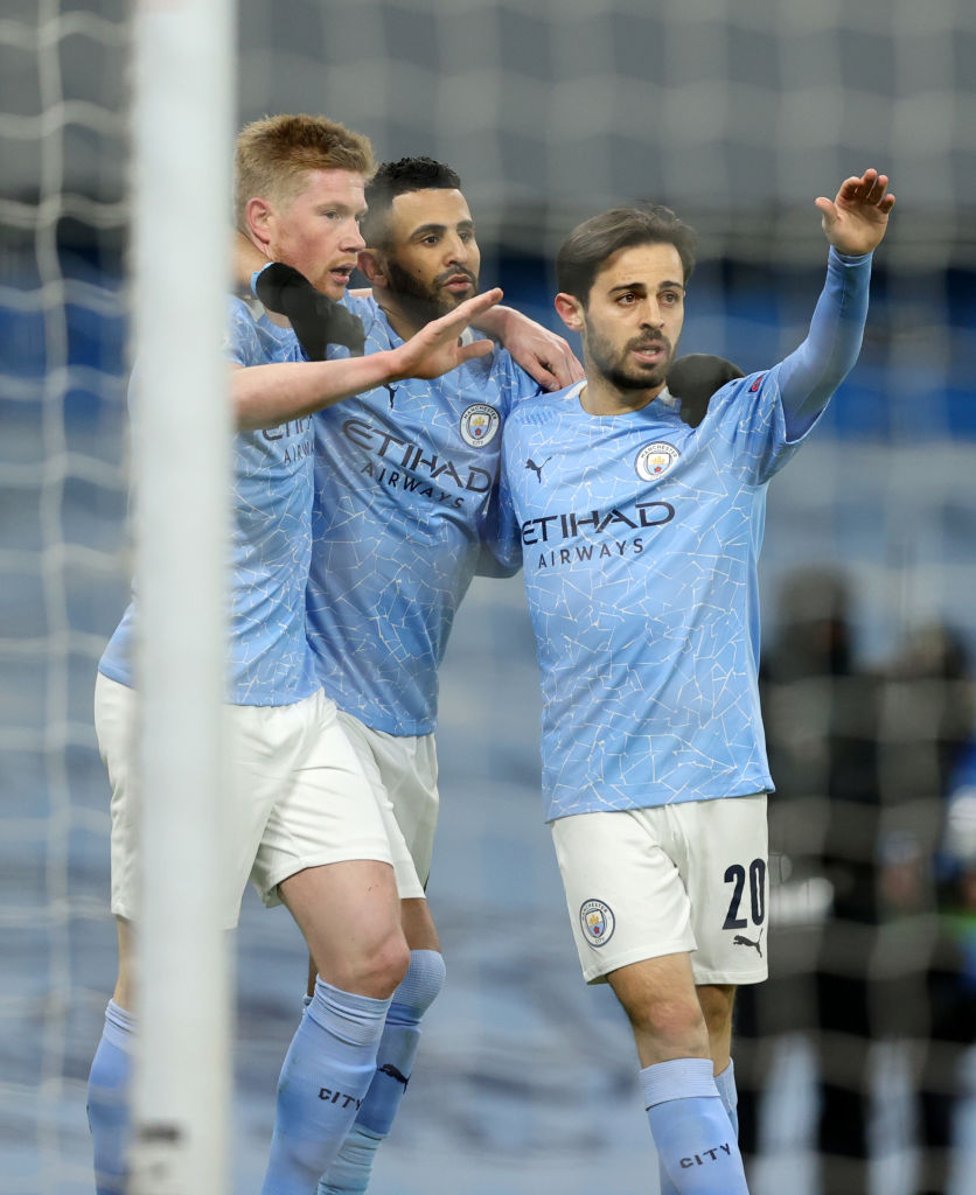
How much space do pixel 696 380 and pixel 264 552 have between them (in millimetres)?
761

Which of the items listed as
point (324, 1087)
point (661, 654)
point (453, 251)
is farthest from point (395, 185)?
point (324, 1087)

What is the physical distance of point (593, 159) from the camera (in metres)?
7.50

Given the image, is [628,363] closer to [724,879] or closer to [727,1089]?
[724,879]

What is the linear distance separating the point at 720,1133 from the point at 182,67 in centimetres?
178

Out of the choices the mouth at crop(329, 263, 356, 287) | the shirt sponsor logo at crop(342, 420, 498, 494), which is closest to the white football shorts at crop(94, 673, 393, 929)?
the shirt sponsor logo at crop(342, 420, 498, 494)

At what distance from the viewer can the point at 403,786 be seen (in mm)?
3141

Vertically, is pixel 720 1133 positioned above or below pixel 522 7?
below

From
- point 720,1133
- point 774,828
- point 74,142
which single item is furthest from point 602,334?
point 74,142

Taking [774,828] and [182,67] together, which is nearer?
[182,67]

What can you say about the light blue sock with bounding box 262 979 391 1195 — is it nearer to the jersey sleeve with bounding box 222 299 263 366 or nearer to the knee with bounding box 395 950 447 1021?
the knee with bounding box 395 950 447 1021

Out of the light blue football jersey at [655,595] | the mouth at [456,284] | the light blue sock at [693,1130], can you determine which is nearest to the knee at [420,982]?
the light blue football jersey at [655,595]

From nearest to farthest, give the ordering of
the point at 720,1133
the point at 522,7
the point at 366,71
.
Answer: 1. the point at 720,1133
2. the point at 522,7
3. the point at 366,71

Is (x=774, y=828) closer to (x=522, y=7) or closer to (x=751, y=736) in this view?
(x=751, y=736)

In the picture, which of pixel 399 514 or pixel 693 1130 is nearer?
pixel 693 1130
